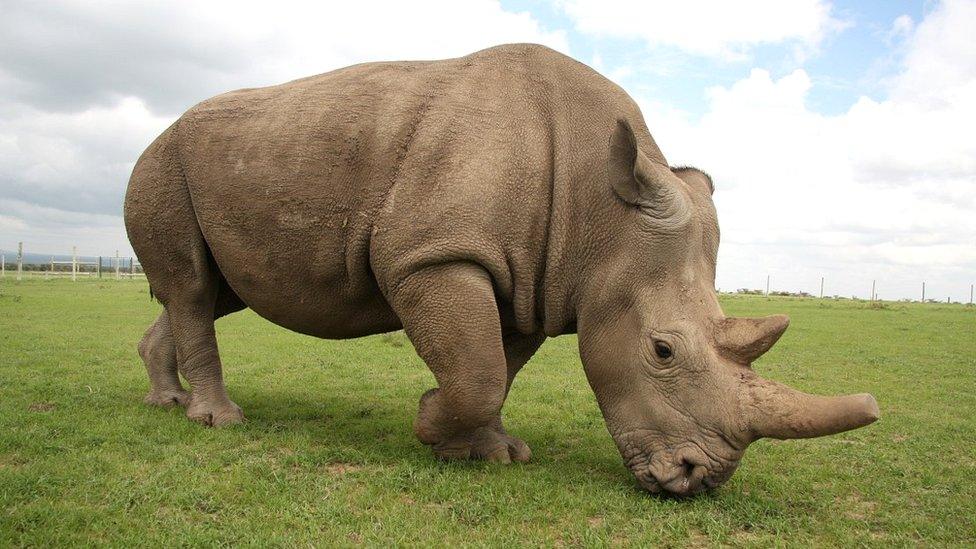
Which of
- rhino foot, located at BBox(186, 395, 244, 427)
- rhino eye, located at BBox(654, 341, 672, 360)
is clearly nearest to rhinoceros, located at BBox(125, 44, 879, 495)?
rhino eye, located at BBox(654, 341, 672, 360)

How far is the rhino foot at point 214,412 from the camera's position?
6.55 m

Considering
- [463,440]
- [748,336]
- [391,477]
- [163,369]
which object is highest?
[748,336]

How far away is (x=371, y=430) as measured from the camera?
259 inches

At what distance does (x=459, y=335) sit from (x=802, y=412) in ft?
6.86

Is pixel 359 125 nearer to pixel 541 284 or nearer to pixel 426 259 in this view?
pixel 426 259

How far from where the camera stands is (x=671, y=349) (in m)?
4.61

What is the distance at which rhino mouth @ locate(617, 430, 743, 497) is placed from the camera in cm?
450

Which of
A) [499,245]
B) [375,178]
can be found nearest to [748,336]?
[499,245]

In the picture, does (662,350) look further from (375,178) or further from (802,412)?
(375,178)

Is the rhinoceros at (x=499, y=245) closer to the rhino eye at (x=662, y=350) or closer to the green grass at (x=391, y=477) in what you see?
the rhino eye at (x=662, y=350)

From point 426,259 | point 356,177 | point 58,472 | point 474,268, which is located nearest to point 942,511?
point 474,268

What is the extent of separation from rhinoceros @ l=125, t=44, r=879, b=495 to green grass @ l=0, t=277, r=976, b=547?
0.46m

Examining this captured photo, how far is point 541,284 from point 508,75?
159 cm

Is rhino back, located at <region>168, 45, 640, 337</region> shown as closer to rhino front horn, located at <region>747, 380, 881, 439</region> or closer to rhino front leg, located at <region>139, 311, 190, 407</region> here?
rhino front horn, located at <region>747, 380, 881, 439</region>
